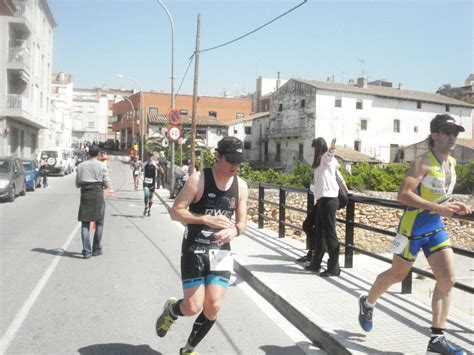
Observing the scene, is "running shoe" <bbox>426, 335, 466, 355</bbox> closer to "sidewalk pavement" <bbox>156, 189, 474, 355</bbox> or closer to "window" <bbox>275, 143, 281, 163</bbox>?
"sidewalk pavement" <bbox>156, 189, 474, 355</bbox>

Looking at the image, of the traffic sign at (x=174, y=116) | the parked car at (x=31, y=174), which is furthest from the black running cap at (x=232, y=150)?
the parked car at (x=31, y=174)

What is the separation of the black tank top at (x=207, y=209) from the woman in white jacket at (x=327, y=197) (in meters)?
2.92

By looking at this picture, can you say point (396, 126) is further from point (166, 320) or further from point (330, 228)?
point (166, 320)

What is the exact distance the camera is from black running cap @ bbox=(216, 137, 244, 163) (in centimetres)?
384

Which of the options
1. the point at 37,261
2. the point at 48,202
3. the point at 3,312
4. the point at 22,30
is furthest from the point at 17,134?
the point at 3,312

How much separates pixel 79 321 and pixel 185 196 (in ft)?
7.07

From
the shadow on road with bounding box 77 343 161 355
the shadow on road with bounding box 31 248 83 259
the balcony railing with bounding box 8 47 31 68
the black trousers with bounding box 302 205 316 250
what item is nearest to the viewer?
the shadow on road with bounding box 77 343 161 355

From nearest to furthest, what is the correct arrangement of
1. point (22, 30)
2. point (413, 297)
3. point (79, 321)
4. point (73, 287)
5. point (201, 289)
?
point (201, 289) < point (79, 321) < point (413, 297) < point (73, 287) < point (22, 30)

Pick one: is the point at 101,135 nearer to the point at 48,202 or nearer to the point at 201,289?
the point at 48,202

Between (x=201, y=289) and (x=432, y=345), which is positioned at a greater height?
(x=201, y=289)

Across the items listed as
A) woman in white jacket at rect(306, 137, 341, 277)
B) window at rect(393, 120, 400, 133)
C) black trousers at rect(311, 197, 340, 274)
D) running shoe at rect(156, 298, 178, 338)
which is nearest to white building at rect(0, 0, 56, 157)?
woman in white jacket at rect(306, 137, 341, 277)

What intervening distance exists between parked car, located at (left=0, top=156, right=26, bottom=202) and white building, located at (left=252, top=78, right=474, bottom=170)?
38388 millimetres

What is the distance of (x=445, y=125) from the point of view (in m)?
3.98

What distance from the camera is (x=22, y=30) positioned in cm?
3872
